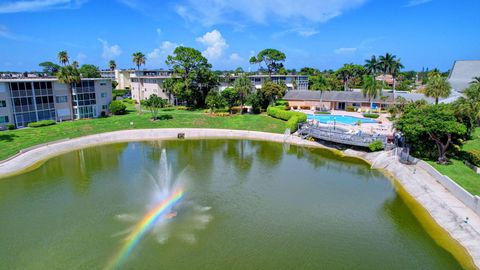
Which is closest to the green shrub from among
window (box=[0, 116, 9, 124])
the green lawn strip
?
the green lawn strip

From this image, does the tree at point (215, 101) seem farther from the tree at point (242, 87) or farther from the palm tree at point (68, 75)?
the palm tree at point (68, 75)

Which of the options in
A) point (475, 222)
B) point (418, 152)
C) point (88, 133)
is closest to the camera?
point (475, 222)

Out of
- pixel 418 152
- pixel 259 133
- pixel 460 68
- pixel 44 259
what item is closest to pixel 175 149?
pixel 259 133

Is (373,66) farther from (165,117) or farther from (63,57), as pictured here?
(63,57)

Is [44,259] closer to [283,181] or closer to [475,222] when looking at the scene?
[283,181]

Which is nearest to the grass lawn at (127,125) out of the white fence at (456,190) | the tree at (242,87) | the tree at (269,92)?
the tree at (242,87)

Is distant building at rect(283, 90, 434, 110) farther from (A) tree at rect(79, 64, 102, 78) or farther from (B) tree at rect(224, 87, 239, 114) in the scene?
(A) tree at rect(79, 64, 102, 78)
